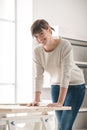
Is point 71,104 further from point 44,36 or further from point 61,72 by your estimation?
point 44,36

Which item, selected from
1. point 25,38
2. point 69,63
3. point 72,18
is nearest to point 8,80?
point 25,38

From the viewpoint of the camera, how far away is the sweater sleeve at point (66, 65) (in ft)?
6.76

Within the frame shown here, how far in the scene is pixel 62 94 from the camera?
80.0 inches

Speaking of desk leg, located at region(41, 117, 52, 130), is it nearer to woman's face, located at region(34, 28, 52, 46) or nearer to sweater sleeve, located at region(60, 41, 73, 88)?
sweater sleeve, located at region(60, 41, 73, 88)

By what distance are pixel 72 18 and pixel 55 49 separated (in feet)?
6.06

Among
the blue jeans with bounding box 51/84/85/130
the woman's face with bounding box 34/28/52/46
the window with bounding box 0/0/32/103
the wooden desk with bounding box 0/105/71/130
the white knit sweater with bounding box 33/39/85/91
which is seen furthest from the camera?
the window with bounding box 0/0/32/103

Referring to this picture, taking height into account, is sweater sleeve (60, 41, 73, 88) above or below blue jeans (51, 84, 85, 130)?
above

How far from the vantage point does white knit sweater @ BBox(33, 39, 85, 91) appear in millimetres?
2084

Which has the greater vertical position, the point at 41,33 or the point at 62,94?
the point at 41,33

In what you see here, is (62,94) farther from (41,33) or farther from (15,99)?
(15,99)

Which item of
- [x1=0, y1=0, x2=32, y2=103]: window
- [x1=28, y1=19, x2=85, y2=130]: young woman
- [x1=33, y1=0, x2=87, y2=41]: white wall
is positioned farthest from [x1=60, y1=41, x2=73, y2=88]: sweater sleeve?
[x1=0, y1=0, x2=32, y2=103]: window

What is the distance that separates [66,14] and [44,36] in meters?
1.91

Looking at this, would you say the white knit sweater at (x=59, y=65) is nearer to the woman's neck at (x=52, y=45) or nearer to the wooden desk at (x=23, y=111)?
the woman's neck at (x=52, y=45)

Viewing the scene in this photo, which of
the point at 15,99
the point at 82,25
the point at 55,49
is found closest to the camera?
the point at 55,49
